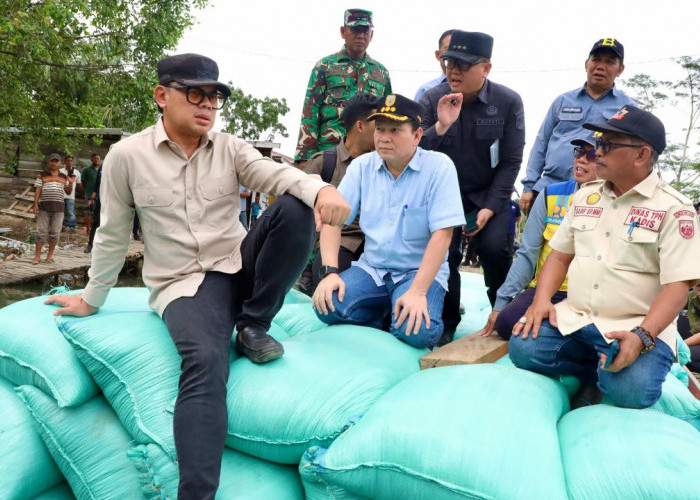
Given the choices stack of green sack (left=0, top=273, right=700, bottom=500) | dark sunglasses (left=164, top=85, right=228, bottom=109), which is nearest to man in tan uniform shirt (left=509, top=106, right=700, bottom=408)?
stack of green sack (left=0, top=273, right=700, bottom=500)

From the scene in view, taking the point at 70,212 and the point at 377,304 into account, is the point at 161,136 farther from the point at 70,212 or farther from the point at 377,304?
the point at 70,212

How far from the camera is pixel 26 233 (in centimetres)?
1165

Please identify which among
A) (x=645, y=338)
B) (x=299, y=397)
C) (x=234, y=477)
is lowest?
(x=234, y=477)

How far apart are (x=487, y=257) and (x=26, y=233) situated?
1095cm

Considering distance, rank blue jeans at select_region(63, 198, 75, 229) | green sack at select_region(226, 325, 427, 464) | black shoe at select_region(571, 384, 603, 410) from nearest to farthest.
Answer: green sack at select_region(226, 325, 427, 464) < black shoe at select_region(571, 384, 603, 410) < blue jeans at select_region(63, 198, 75, 229)

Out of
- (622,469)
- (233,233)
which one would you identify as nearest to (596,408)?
(622,469)

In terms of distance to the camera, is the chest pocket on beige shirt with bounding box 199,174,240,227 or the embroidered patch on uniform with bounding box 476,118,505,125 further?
the embroidered patch on uniform with bounding box 476,118,505,125

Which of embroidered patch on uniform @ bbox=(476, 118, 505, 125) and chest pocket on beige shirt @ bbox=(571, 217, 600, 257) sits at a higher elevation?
embroidered patch on uniform @ bbox=(476, 118, 505, 125)

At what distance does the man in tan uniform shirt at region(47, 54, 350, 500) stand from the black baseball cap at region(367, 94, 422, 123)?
0.60m

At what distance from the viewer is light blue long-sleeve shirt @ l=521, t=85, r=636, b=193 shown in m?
3.33

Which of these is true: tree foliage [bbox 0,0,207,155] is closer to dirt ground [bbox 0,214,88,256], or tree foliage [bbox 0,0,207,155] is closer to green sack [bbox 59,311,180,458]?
dirt ground [bbox 0,214,88,256]

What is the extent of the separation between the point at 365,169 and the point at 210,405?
1400 millimetres

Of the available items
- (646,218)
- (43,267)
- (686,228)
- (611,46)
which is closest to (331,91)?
(611,46)

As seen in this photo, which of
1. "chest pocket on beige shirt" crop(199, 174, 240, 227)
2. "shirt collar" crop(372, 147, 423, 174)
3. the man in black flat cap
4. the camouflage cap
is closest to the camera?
"chest pocket on beige shirt" crop(199, 174, 240, 227)
